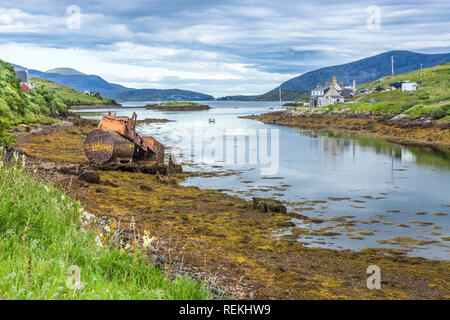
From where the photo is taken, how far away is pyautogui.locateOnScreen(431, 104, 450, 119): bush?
53469mm

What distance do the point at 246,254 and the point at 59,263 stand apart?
6.10 m

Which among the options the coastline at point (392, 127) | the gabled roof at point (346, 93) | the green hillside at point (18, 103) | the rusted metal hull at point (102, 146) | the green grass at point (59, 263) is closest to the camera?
the green grass at point (59, 263)

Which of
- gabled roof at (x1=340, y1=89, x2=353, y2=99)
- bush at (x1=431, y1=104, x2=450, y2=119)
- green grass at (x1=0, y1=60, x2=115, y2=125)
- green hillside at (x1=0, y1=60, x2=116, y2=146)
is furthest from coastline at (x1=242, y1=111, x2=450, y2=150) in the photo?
gabled roof at (x1=340, y1=89, x2=353, y2=99)

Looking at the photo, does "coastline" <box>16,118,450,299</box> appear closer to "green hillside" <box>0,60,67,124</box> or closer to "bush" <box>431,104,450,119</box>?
"green hillside" <box>0,60,67,124</box>

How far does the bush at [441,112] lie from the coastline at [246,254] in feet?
143

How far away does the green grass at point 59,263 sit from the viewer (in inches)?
200

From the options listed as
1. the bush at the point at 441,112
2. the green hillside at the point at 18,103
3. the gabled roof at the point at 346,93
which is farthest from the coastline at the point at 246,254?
the gabled roof at the point at 346,93

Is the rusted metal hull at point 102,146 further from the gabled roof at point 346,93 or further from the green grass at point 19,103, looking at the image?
the gabled roof at point 346,93

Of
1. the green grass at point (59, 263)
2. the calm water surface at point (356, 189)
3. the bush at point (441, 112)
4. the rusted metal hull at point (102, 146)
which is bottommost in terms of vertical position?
the calm water surface at point (356, 189)

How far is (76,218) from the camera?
9.10 m

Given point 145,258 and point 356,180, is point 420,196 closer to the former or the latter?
point 356,180

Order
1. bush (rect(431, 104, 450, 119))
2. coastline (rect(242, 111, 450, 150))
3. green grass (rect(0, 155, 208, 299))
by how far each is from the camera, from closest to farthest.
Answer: green grass (rect(0, 155, 208, 299)), coastline (rect(242, 111, 450, 150)), bush (rect(431, 104, 450, 119))

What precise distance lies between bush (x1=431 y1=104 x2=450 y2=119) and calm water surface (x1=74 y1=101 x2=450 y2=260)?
1249 centimetres
